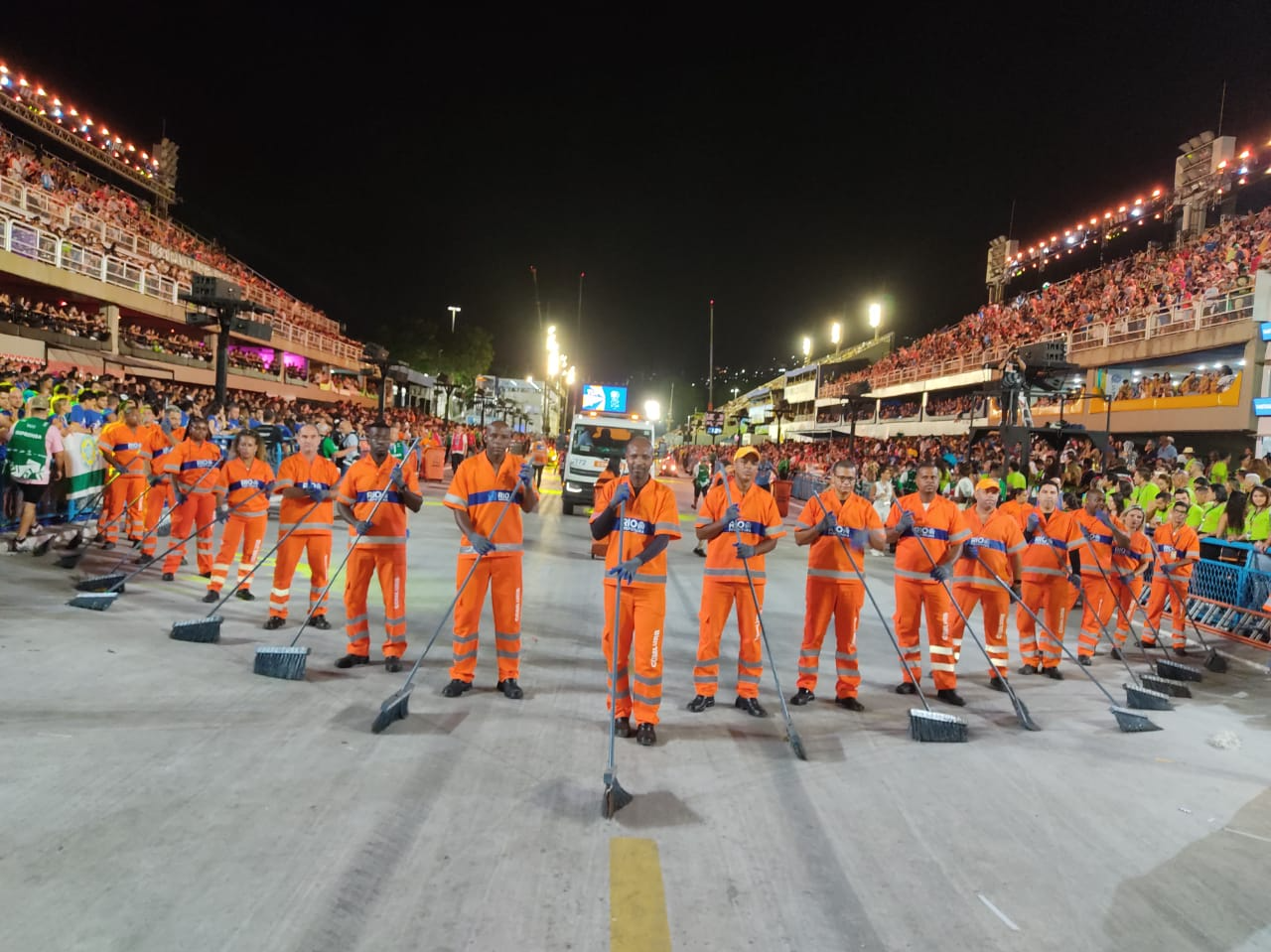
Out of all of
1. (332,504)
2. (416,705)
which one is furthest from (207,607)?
(416,705)

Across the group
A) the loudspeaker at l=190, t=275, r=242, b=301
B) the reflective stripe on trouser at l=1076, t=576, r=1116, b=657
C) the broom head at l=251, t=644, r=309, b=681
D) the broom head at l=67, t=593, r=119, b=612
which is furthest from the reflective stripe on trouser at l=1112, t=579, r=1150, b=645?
the loudspeaker at l=190, t=275, r=242, b=301

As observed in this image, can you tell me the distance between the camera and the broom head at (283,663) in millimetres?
5969

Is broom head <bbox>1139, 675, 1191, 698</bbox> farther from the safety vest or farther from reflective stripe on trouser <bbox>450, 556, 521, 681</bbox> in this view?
the safety vest

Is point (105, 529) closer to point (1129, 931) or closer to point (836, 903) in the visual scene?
point (836, 903)

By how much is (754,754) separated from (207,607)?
19.0 feet

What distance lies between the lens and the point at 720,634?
6.05 meters

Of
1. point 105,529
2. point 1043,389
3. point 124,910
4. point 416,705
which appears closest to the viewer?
point 124,910

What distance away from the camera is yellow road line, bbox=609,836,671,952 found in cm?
310

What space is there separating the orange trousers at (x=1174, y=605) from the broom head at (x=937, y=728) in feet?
17.6

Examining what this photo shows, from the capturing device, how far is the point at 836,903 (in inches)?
136

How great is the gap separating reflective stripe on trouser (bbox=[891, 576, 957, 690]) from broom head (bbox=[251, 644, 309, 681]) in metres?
4.74

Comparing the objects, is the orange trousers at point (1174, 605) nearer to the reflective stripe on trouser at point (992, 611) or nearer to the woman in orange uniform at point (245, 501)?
the reflective stripe on trouser at point (992, 611)

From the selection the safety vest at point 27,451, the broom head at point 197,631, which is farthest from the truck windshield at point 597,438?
the broom head at point 197,631

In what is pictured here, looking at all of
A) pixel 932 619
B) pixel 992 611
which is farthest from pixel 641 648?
pixel 992 611
